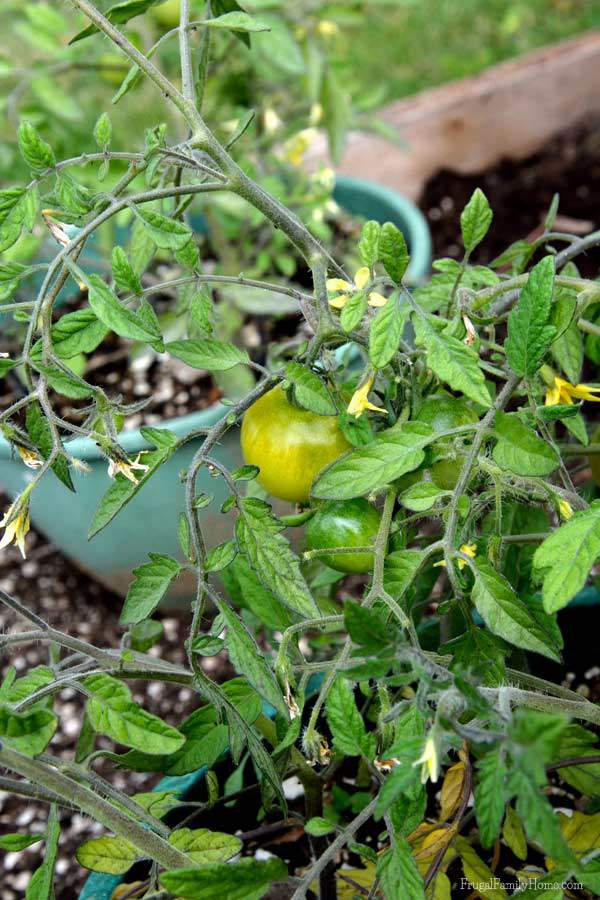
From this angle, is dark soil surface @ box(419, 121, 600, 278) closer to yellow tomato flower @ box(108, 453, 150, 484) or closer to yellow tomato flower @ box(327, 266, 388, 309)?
yellow tomato flower @ box(327, 266, 388, 309)

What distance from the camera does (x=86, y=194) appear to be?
2.15 feet

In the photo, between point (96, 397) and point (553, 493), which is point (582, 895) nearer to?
point (553, 493)

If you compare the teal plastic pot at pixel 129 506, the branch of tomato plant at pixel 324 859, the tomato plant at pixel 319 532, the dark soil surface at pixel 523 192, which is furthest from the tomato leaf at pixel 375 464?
the dark soil surface at pixel 523 192

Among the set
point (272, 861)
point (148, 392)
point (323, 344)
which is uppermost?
point (323, 344)

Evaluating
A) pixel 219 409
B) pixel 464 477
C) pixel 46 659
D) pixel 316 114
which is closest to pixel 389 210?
pixel 316 114

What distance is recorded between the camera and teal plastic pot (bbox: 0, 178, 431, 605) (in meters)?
1.29

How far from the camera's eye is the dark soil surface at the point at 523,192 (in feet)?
6.49

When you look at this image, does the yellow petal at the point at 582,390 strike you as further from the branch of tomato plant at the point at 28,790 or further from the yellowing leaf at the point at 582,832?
the branch of tomato plant at the point at 28,790

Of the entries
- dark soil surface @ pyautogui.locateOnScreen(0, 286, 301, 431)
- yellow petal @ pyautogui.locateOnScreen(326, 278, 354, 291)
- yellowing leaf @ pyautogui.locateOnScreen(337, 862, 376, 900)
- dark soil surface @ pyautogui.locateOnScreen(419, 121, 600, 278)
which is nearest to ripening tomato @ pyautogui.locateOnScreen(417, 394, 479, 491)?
yellow petal @ pyautogui.locateOnScreen(326, 278, 354, 291)

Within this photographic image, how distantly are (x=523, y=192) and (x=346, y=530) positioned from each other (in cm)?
161

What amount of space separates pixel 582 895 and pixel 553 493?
0.36 metres

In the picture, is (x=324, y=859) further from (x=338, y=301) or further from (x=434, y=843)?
(x=338, y=301)

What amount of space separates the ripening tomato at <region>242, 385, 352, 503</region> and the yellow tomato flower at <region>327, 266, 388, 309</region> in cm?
7

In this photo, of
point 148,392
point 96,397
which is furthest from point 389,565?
point 148,392
